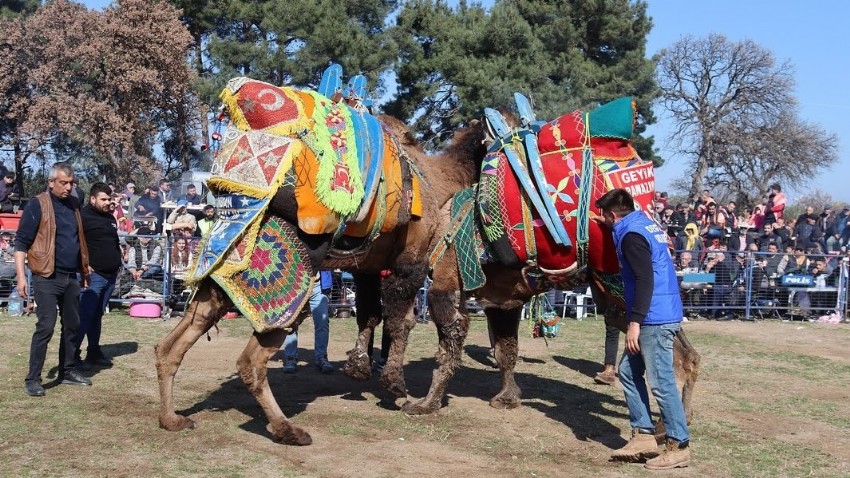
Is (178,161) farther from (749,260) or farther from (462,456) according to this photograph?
(462,456)

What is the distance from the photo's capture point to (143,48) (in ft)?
86.1

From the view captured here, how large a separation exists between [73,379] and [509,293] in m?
4.07

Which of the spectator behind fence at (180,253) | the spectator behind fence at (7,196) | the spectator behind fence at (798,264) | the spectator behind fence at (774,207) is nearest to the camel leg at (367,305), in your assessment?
the spectator behind fence at (180,253)

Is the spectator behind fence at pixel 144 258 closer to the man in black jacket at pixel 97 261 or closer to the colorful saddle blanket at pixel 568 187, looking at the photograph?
the man in black jacket at pixel 97 261

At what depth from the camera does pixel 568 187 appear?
6438mm

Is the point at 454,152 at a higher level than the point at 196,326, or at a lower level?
higher

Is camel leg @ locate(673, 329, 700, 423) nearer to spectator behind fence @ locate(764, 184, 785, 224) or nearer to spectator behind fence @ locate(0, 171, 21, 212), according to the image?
spectator behind fence @ locate(764, 184, 785, 224)

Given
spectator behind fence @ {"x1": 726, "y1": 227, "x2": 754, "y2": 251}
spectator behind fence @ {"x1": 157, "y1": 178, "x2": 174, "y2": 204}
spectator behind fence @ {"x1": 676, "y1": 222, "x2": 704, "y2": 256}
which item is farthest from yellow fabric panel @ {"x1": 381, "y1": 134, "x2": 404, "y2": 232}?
spectator behind fence @ {"x1": 726, "y1": 227, "x2": 754, "y2": 251}

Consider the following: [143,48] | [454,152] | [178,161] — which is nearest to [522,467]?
[454,152]

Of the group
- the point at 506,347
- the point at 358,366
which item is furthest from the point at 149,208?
the point at 506,347

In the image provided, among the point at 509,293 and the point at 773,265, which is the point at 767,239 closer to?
the point at 773,265

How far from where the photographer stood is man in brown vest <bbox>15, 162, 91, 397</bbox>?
7.13 meters

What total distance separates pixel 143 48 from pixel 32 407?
2186 cm

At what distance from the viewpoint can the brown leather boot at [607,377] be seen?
8.74 m
